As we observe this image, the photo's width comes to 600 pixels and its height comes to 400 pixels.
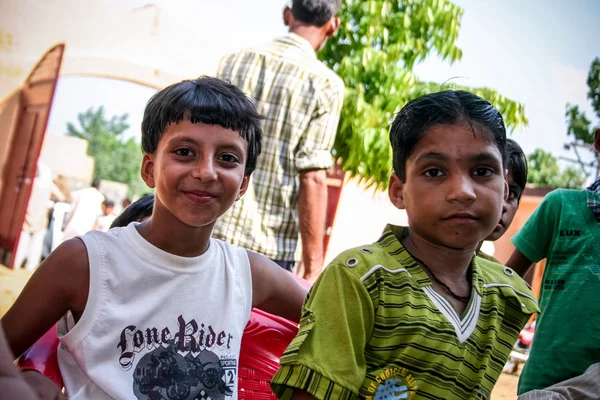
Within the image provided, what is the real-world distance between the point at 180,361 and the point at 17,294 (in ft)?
23.0

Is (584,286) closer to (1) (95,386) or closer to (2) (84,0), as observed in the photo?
(1) (95,386)

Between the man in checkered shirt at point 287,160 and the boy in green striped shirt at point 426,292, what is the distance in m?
1.47

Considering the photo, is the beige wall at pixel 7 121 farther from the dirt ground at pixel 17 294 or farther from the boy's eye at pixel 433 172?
the boy's eye at pixel 433 172

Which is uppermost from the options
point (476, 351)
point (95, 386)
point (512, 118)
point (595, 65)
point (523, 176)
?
point (595, 65)

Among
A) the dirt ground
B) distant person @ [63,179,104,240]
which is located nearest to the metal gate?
distant person @ [63,179,104,240]

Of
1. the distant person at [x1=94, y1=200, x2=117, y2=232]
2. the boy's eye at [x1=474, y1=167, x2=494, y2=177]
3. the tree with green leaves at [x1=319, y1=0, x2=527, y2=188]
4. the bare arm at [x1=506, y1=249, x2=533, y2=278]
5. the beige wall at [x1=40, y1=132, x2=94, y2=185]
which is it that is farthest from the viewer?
the beige wall at [x1=40, y1=132, x2=94, y2=185]

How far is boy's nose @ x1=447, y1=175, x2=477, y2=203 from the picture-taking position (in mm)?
1408

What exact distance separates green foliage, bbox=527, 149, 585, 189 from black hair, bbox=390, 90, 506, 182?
34.5 meters

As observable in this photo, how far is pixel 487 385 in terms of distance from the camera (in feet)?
4.73

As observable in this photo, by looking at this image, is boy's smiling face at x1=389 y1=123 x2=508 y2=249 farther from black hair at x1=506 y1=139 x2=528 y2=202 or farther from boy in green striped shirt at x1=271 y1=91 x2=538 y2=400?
black hair at x1=506 y1=139 x2=528 y2=202

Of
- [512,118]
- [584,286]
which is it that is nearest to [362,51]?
[512,118]

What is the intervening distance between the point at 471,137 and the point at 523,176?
3.46 ft

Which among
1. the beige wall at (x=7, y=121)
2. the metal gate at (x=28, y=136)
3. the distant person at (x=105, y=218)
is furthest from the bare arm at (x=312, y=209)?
the distant person at (x=105, y=218)

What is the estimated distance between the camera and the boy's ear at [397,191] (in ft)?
5.23
